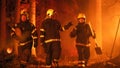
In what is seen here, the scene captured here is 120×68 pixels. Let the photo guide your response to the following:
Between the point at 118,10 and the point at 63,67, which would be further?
the point at 118,10

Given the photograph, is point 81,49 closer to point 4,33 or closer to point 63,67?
point 63,67

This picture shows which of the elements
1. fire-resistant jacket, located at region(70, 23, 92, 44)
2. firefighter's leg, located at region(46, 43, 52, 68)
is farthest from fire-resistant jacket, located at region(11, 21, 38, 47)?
fire-resistant jacket, located at region(70, 23, 92, 44)

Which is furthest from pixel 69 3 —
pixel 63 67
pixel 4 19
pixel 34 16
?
pixel 63 67

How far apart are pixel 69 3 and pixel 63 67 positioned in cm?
529

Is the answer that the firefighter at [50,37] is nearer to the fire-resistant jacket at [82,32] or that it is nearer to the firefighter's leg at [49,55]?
the firefighter's leg at [49,55]

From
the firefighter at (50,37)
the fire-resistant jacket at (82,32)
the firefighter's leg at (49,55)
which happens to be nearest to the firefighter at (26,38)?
the firefighter at (50,37)

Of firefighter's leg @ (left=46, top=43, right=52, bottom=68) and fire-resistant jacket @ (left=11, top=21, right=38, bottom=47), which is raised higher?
fire-resistant jacket @ (left=11, top=21, right=38, bottom=47)

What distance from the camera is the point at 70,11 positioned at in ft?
61.0

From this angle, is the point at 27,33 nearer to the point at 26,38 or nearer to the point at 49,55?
the point at 26,38

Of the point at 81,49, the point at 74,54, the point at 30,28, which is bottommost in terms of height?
the point at 74,54

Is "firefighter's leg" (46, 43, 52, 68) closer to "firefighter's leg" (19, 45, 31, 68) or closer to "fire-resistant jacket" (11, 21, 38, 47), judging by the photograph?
"fire-resistant jacket" (11, 21, 38, 47)

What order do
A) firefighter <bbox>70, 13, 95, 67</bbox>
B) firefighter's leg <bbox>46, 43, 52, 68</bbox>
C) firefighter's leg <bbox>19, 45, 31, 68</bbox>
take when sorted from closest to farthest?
firefighter's leg <bbox>19, 45, 31, 68</bbox> < firefighter's leg <bbox>46, 43, 52, 68</bbox> < firefighter <bbox>70, 13, 95, 67</bbox>

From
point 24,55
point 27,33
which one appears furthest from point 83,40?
point 24,55

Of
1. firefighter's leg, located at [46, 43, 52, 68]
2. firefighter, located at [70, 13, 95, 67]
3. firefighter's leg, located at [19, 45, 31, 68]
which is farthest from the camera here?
firefighter, located at [70, 13, 95, 67]
